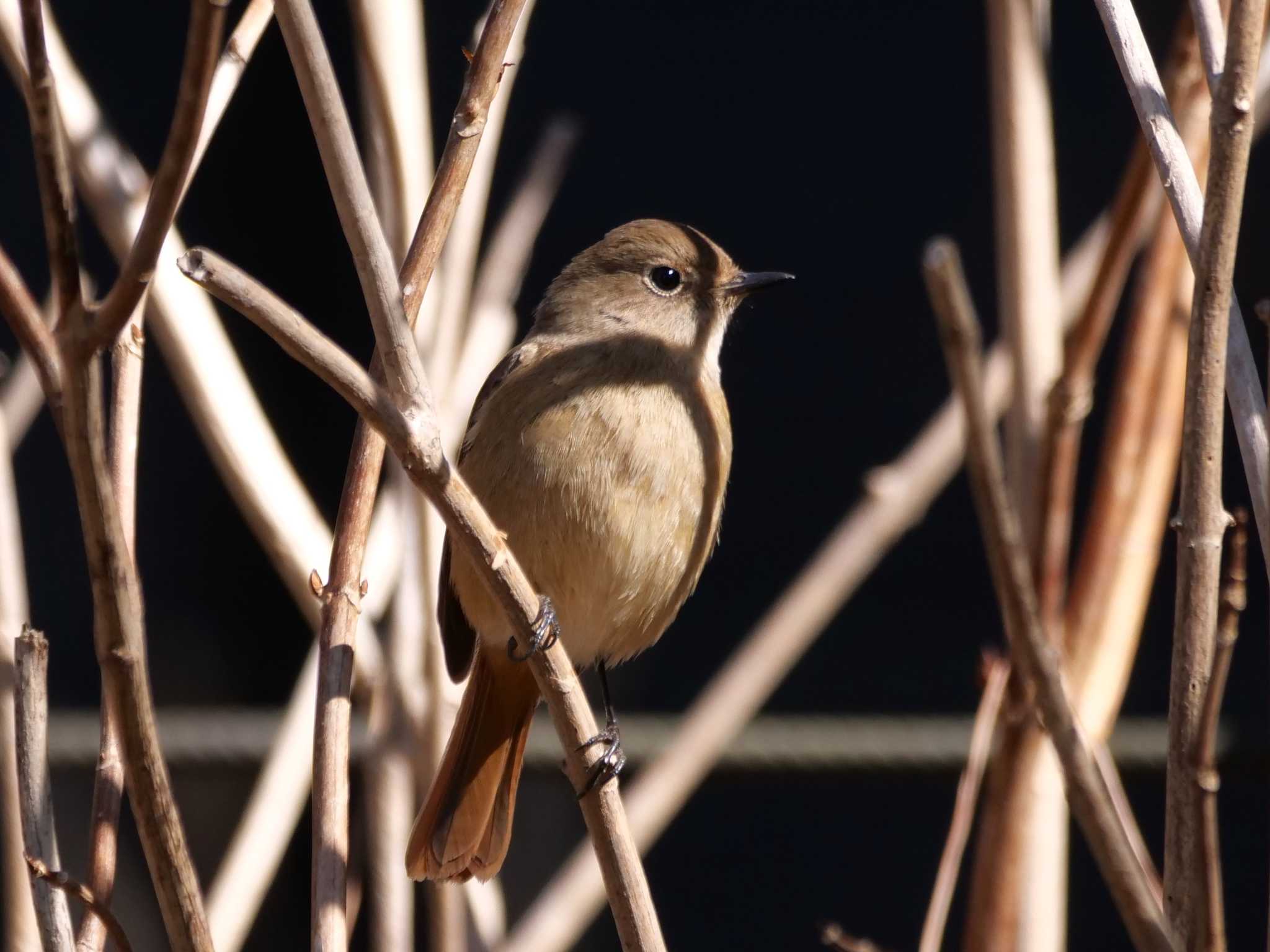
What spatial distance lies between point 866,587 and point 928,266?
4.16 meters

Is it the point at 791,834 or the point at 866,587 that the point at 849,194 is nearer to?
the point at 866,587

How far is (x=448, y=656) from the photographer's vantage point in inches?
124

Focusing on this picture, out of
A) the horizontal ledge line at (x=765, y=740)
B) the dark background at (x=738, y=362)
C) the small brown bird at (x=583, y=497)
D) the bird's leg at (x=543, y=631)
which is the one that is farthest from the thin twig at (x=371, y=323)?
the dark background at (x=738, y=362)

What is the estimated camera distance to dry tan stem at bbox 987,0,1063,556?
7.30 ft

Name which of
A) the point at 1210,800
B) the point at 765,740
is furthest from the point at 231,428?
the point at 765,740

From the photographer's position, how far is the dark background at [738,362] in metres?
5.22

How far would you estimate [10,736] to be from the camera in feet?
6.38

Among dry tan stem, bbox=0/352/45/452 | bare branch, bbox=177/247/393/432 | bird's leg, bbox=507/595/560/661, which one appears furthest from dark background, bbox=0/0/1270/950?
bare branch, bbox=177/247/393/432

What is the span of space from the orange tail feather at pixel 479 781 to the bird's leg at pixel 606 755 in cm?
17

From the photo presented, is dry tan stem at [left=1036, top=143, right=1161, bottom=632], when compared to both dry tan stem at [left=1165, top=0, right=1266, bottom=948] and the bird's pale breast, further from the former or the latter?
the bird's pale breast

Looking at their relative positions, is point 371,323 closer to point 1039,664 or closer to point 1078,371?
point 1039,664

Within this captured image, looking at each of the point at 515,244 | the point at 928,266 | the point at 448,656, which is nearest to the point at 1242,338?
the point at 928,266

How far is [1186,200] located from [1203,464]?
0.90ft

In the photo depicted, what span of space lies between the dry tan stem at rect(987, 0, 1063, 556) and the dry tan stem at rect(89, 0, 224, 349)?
1358mm
